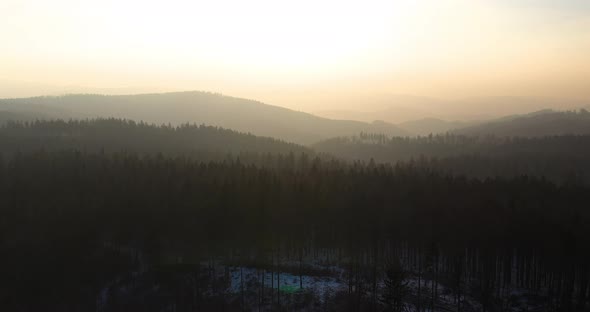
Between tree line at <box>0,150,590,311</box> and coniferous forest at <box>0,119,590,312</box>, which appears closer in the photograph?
coniferous forest at <box>0,119,590,312</box>

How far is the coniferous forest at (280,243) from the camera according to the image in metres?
52.2

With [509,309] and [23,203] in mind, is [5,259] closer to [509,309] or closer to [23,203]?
[23,203]

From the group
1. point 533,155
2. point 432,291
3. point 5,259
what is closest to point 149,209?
point 5,259

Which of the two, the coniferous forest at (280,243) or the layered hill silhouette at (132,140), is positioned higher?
the layered hill silhouette at (132,140)

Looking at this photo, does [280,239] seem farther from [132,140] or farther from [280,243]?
[132,140]

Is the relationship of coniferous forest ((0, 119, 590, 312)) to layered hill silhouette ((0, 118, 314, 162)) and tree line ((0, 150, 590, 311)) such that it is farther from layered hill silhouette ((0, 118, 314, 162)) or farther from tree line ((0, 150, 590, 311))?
layered hill silhouette ((0, 118, 314, 162))

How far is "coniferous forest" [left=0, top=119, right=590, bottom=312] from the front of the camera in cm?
5216

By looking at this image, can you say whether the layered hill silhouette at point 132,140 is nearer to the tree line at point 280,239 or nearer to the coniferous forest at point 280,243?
the coniferous forest at point 280,243

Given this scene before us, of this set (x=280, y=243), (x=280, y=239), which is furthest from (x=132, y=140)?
(x=280, y=239)

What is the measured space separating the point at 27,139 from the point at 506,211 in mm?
124944

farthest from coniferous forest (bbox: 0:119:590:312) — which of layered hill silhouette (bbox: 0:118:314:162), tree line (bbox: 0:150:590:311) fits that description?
layered hill silhouette (bbox: 0:118:314:162)

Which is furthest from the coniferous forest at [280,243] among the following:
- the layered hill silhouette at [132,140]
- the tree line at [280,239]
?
the layered hill silhouette at [132,140]

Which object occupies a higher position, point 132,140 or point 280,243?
point 132,140

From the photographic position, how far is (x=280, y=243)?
211 feet
